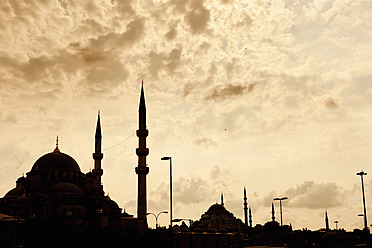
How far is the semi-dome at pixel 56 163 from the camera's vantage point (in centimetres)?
8850

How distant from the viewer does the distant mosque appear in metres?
75.0

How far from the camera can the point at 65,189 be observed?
81875mm

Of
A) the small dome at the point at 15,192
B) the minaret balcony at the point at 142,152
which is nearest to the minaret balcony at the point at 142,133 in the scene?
the minaret balcony at the point at 142,152

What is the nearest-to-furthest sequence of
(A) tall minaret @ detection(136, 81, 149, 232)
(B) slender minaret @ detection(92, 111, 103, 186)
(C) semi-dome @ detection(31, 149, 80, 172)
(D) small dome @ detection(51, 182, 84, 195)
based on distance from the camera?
(A) tall minaret @ detection(136, 81, 149, 232), (D) small dome @ detection(51, 182, 84, 195), (B) slender minaret @ detection(92, 111, 103, 186), (C) semi-dome @ detection(31, 149, 80, 172)

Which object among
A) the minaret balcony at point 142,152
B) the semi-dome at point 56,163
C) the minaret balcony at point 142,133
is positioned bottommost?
the minaret balcony at point 142,152

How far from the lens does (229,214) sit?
129250 millimetres

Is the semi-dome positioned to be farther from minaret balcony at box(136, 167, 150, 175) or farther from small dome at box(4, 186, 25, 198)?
minaret balcony at box(136, 167, 150, 175)

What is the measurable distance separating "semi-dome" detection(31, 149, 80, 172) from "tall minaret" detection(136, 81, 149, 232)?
20.8 metres

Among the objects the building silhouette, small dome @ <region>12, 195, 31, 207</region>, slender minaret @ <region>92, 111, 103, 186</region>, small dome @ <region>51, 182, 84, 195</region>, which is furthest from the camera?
the building silhouette

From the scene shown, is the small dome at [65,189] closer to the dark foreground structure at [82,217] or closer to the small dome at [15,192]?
the dark foreground structure at [82,217]

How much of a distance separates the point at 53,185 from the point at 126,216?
1442cm

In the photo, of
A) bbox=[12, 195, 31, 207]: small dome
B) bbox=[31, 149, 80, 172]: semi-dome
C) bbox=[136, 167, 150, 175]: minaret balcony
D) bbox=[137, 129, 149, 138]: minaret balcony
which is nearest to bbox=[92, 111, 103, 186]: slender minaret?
bbox=[31, 149, 80, 172]: semi-dome

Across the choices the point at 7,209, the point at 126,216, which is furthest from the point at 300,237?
the point at 7,209

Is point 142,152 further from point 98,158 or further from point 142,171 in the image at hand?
point 98,158
